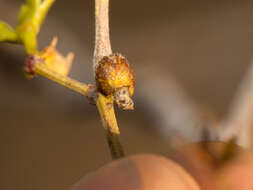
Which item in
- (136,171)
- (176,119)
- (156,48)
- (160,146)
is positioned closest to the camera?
(136,171)

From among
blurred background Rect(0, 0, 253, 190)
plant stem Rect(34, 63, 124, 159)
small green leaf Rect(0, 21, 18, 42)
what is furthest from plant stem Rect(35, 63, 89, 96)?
blurred background Rect(0, 0, 253, 190)

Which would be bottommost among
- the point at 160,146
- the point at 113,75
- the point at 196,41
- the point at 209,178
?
the point at 209,178

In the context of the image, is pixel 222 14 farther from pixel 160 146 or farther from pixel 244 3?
pixel 160 146

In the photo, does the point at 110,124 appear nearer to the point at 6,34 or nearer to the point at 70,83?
the point at 70,83

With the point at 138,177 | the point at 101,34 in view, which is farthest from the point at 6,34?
the point at 138,177

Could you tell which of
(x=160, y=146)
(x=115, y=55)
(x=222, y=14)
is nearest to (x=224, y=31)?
(x=222, y=14)

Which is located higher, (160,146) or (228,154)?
(160,146)

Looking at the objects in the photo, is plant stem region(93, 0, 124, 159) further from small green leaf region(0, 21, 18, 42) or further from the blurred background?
the blurred background
